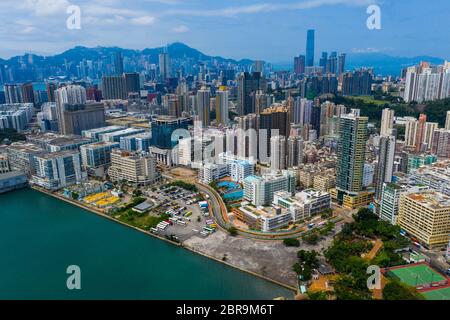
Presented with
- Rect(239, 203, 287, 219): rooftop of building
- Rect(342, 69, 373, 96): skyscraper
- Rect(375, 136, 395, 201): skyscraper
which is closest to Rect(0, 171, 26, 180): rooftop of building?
Rect(239, 203, 287, 219): rooftop of building

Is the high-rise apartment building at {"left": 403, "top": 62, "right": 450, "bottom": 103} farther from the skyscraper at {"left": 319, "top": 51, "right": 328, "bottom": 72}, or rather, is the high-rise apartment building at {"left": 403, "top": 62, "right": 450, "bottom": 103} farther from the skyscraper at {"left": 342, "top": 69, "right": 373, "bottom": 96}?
the skyscraper at {"left": 319, "top": 51, "right": 328, "bottom": 72}

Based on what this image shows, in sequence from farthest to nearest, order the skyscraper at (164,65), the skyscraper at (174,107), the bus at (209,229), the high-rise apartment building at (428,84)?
the skyscraper at (164,65), the high-rise apartment building at (428,84), the skyscraper at (174,107), the bus at (209,229)

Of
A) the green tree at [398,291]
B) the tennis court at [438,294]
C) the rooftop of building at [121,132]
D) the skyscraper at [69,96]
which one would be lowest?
the tennis court at [438,294]

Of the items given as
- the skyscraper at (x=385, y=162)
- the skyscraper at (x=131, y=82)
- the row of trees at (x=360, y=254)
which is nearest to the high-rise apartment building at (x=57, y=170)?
the row of trees at (x=360, y=254)

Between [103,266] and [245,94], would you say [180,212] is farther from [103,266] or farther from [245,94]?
[245,94]

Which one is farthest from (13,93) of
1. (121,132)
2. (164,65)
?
(164,65)

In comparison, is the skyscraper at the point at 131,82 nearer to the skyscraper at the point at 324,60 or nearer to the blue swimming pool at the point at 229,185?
the skyscraper at the point at 324,60
